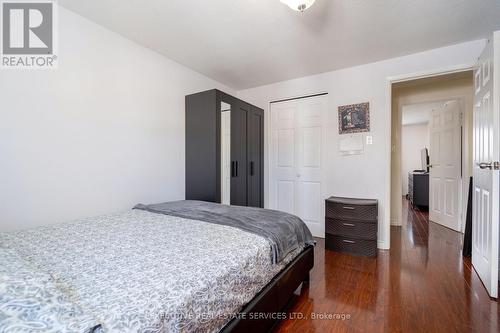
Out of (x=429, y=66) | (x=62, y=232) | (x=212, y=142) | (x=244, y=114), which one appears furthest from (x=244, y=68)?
(x=62, y=232)

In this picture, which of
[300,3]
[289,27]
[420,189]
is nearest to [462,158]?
[420,189]

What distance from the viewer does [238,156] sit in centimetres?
322

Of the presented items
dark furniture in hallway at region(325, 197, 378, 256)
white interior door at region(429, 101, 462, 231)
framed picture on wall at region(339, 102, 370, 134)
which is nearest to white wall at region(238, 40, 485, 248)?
framed picture on wall at region(339, 102, 370, 134)

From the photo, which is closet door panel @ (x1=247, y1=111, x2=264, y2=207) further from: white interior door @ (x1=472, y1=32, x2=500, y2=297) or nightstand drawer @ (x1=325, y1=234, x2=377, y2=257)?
white interior door @ (x1=472, y1=32, x2=500, y2=297)

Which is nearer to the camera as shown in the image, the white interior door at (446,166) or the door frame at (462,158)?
the door frame at (462,158)

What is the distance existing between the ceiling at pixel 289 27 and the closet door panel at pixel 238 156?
72 cm

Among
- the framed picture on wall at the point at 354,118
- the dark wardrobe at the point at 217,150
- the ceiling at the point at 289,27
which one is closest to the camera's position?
the ceiling at the point at 289,27

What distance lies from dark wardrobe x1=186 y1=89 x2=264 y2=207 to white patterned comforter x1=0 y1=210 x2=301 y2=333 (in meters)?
1.21

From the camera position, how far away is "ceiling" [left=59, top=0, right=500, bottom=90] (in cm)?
194

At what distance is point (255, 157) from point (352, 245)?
6.11 feet

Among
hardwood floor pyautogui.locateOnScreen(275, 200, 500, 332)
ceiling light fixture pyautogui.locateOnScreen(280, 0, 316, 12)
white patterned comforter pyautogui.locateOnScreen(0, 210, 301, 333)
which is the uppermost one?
ceiling light fixture pyautogui.locateOnScreen(280, 0, 316, 12)

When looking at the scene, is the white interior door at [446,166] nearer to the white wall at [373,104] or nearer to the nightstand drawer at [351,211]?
the white wall at [373,104]

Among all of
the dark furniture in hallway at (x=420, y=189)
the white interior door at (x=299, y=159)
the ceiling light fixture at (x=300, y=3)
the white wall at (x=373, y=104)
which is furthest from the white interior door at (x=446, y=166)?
the ceiling light fixture at (x=300, y=3)

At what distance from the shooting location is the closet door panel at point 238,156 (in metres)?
3.11
